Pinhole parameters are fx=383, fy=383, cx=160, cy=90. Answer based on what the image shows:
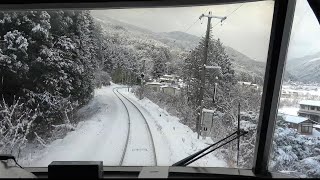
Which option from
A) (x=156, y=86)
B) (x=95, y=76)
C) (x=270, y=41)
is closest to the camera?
(x=270, y=41)

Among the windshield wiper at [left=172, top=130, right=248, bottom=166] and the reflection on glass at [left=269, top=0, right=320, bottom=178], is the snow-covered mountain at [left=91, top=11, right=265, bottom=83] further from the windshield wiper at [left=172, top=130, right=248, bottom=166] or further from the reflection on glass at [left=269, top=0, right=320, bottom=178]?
the windshield wiper at [left=172, top=130, right=248, bottom=166]

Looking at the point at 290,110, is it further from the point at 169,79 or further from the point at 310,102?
the point at 169,79

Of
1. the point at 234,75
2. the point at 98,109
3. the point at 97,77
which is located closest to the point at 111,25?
the point at 97,77

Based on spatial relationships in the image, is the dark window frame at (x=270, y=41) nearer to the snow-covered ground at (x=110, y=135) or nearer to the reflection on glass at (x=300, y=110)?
the reflection on glass at (x=300, y=110)

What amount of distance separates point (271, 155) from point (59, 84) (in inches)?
98.8

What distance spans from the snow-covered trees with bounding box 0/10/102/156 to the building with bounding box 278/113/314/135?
2081 mm

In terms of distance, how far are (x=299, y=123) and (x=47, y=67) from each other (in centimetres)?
279

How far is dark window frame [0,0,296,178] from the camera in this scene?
3203 mm

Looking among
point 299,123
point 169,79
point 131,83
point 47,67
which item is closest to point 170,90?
point 169,79

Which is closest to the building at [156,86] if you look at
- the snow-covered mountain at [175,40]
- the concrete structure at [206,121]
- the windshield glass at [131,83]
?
the windshield glass at [131,83]

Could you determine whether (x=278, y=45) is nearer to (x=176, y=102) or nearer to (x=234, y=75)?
(x=234, y=75)

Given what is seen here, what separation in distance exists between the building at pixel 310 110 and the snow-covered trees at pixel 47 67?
7.21 feet

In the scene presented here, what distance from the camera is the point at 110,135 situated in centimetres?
445

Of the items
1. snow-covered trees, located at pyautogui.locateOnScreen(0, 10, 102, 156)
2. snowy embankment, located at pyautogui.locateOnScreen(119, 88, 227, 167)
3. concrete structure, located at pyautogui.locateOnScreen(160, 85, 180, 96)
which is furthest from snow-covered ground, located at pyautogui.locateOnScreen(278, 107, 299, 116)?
snow-covered trees, located at pyautogui.locateOnScreen(0, 10, 102, 156)
